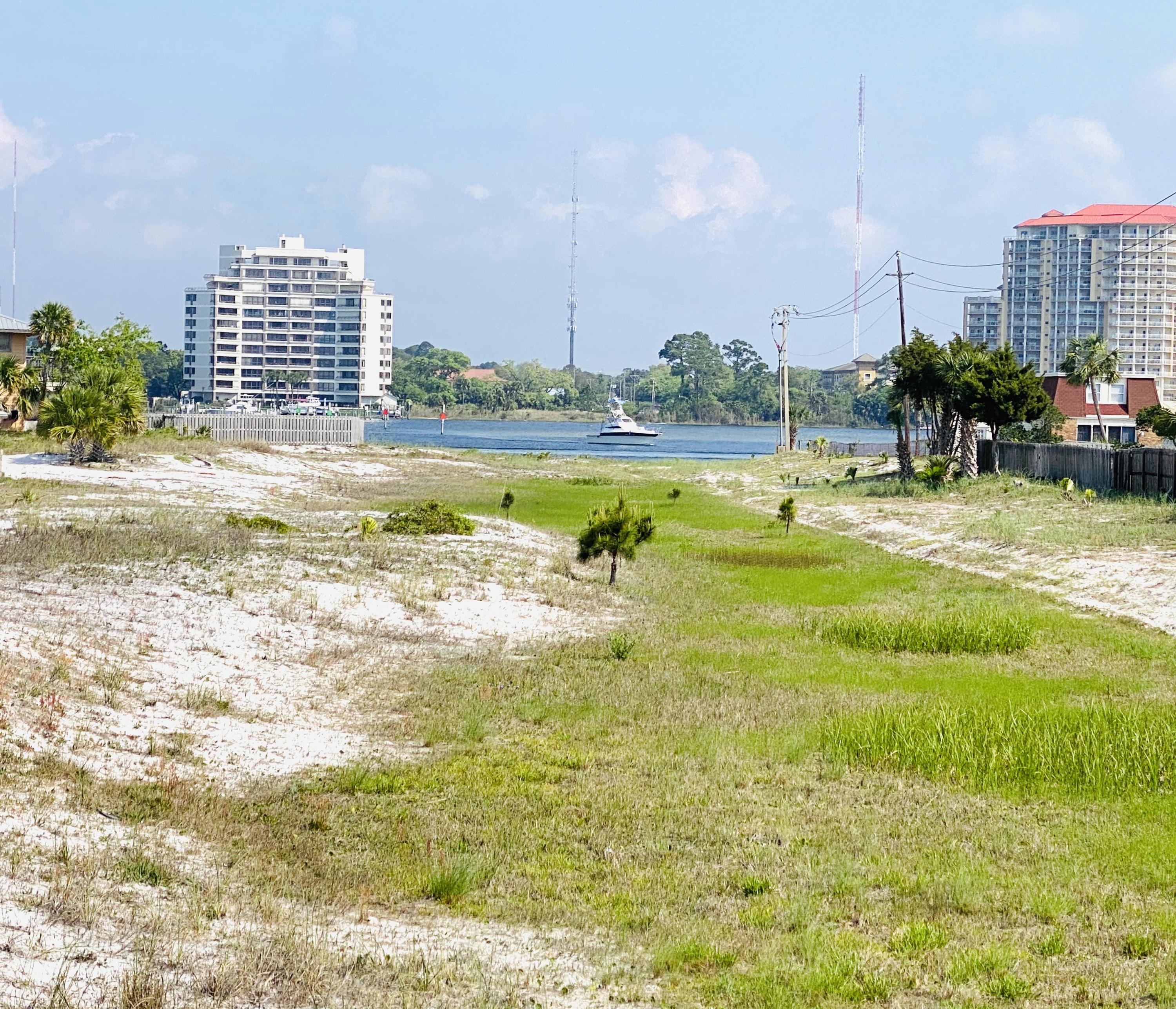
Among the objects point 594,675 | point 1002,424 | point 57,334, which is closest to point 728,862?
point 594,675

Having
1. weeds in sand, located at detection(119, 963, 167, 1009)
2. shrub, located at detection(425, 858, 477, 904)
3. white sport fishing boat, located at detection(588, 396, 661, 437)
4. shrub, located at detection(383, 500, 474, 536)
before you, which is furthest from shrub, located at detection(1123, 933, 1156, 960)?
white sport fishing boat, located at detection(588, 396, 661, 437)

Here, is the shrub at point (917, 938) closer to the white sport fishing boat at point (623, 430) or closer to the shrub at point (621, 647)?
the shrub at point (621, 647)

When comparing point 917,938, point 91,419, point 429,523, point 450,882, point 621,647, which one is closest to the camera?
point 917,938

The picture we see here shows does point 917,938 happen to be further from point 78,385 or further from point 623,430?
point 623,430

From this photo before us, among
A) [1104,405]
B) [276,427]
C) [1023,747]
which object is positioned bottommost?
[1023,747]

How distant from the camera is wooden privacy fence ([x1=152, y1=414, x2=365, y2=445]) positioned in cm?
8844

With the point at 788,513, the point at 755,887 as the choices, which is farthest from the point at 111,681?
the point at 788,513

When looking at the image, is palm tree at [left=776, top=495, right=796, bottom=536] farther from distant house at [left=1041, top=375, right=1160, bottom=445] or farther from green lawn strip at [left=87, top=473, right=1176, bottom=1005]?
distant house at [left=1041, top=375, right=1160, bottom=445]

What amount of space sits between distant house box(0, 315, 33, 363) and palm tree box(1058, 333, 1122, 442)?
61.0 meters

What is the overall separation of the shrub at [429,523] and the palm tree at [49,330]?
4173 centimetres

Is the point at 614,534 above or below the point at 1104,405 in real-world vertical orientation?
below

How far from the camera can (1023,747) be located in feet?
43.8

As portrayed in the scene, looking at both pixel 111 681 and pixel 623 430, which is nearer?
pixel 111 681

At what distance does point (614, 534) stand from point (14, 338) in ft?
175
